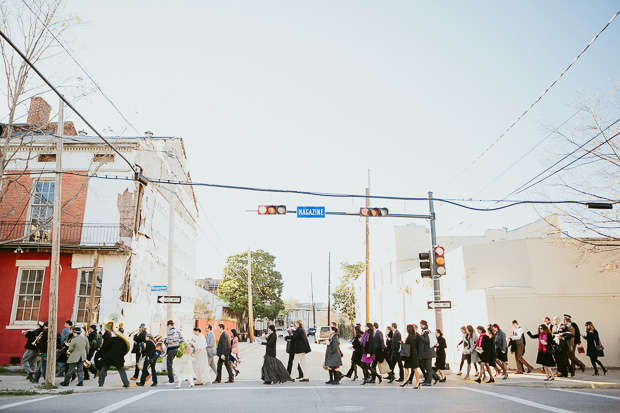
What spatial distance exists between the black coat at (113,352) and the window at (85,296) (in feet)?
23.0

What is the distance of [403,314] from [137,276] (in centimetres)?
1665

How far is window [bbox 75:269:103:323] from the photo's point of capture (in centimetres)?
1923

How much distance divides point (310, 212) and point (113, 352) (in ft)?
23.1

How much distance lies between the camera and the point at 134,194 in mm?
→ 20750

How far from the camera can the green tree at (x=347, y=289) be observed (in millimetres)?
56075

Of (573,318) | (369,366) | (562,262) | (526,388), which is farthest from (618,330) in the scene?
(369,366)

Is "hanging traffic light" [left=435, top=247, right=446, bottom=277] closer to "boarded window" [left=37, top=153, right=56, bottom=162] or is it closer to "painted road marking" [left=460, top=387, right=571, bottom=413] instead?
"painted road marking" [left=460, top=387, right=571, bottom=413]

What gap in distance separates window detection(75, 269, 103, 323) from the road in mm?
7727

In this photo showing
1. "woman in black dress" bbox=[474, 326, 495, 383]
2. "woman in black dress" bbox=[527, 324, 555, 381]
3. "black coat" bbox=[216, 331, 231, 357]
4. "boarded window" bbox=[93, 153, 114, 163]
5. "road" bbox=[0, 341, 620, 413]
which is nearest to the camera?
"road" bbox=[0, 341, 620, 413]

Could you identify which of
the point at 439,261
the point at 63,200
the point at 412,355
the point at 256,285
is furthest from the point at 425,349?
the point at 256,285

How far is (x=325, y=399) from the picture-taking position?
10.2 metres

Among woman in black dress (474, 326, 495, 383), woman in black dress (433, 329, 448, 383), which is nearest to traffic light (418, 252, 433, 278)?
woman in black dress (433, 329, 448, 383)

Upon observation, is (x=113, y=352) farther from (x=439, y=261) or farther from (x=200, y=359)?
(x=439, y=261)

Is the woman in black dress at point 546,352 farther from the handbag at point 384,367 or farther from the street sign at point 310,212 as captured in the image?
the street sign at point 310,212
